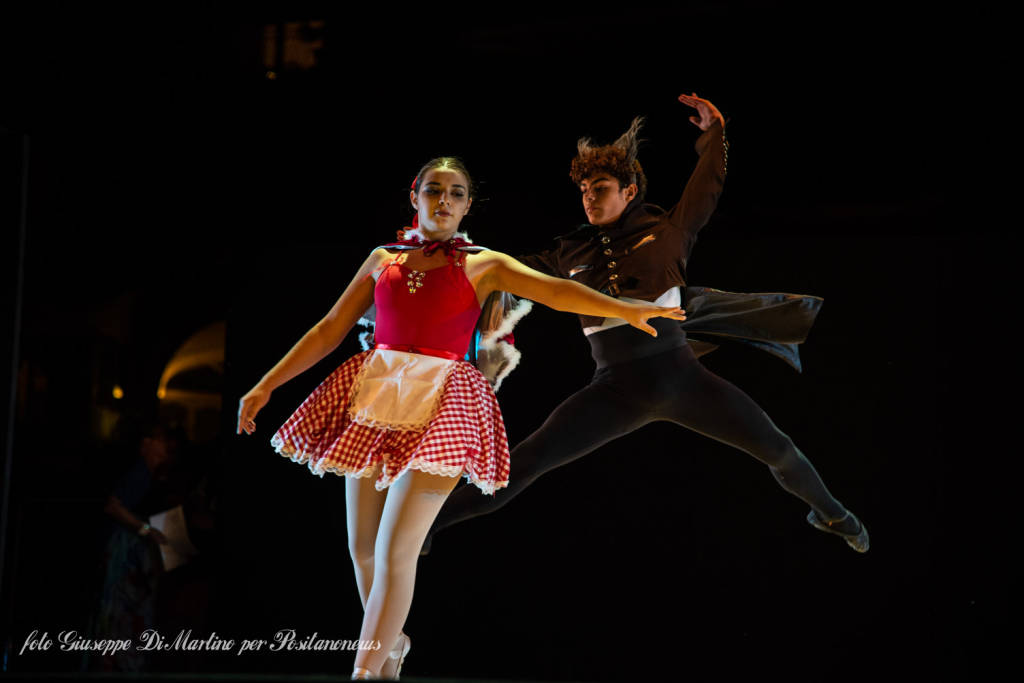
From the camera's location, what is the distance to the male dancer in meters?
3.30

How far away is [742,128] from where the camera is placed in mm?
3623

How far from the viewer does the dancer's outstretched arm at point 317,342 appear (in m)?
2.92

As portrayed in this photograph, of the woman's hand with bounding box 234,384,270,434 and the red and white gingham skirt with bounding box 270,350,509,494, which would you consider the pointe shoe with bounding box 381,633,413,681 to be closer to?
the red and white gingham skirt with bounding box 270,350,509,494

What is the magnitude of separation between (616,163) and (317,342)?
1.33 metres

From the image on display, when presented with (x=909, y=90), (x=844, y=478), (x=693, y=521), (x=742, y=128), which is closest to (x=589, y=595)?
(x=693, y=521)

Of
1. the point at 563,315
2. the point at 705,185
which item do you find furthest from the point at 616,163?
the point at 563,315

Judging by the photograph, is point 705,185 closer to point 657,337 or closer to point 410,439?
point 657,337

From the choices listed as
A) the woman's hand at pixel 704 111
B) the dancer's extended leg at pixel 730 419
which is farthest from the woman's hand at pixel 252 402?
the woman's hand at pixel 704 111

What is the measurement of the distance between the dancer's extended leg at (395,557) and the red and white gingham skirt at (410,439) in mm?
67

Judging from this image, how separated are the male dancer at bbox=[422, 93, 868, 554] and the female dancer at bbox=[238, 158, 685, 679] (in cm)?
52

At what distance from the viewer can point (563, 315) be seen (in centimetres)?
377

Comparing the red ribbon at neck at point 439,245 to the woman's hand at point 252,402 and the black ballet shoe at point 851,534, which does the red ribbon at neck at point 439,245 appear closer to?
the woman's hand at point 252,402

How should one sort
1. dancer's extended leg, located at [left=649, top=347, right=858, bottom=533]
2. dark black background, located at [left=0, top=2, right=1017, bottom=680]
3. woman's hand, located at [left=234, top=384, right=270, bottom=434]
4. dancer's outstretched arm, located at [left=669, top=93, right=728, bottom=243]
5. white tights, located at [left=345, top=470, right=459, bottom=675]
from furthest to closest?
1. dark black background, located at [left=0, top=2, right=1017, bottom=680]
2. dancer's outstretched arm, located at [left=669, top=93, right=728, bottom=243]
3. dancer's extended leg, located at [left=649, top=347, right=858, bottom=533]
4. woman's hand, located at [left=234, top=384, right=270, bottom=434]
5. white tights, located at [left=345, top=470, right=459, bottom=675]

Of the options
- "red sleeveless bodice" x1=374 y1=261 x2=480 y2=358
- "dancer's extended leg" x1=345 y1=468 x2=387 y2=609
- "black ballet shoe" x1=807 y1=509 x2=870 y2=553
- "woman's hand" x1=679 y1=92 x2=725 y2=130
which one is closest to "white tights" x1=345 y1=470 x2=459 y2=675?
"dancer's extended leg" x1=345 y1=468 x2=387 y2=609
